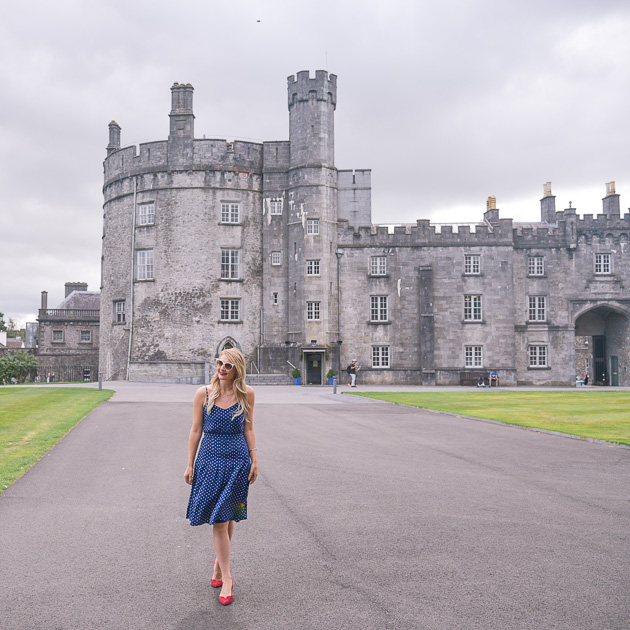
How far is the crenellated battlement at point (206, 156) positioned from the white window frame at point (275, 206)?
2.70m

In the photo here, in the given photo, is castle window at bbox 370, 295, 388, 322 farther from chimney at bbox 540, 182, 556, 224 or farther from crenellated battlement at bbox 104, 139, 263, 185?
chimney at bbox 540, 182, 556, 224

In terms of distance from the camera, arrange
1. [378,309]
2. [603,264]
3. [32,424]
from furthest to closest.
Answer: [603,264], [378,309], [32,424]

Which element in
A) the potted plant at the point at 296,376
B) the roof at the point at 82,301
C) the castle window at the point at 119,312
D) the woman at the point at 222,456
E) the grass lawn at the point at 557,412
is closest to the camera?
the woman at the point at 222,456

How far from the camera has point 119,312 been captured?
45.0 m

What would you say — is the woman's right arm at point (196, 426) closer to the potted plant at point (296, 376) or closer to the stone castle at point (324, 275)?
the potted plant at point (296, 376)

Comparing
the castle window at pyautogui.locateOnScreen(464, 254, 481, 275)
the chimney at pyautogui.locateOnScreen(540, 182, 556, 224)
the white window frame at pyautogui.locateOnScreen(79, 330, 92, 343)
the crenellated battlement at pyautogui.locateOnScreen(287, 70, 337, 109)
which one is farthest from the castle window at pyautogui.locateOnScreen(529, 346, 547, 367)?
the white window frame at pyautogui.locateOnScreen(79, 330, 92, 343)

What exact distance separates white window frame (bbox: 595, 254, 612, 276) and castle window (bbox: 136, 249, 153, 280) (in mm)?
31225

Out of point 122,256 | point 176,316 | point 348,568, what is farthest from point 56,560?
point 122,256

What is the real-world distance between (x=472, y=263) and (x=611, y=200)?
12.1 m

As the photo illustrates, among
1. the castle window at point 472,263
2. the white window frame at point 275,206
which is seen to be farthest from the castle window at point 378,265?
the white window frame at point 275,206

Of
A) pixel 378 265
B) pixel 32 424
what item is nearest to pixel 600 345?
pixel 378 265

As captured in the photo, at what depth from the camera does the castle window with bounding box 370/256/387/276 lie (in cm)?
4253

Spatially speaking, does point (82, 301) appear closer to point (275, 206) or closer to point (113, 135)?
point (113, 135)

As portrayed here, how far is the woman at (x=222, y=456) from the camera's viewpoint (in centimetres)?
508
